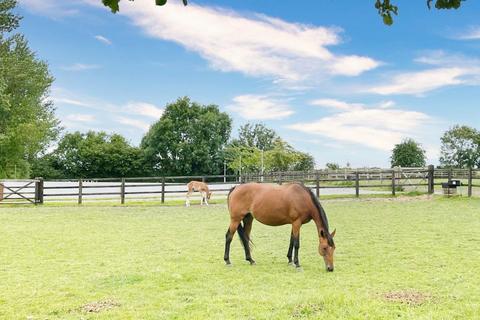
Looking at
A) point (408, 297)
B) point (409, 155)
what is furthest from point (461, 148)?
point (408, 297)

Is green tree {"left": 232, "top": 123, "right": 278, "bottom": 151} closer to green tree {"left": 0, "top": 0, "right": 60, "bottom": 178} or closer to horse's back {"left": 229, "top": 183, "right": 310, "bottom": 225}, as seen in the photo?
green tree {"left": 0, "top": 0, "right": 60, "bottom": 178}

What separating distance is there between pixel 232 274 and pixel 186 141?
59.2m

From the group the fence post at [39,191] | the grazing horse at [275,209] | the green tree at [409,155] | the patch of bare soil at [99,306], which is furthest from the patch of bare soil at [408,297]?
the green tree at [409,155]

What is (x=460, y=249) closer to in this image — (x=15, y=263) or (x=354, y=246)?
(x=354, y=246)

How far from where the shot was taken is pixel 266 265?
23.1ft

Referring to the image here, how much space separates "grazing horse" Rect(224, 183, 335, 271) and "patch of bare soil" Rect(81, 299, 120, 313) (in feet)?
8.03

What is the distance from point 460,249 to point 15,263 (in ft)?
24.8

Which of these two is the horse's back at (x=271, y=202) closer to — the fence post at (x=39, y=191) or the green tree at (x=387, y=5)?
the green tree at (x=387, y=5)

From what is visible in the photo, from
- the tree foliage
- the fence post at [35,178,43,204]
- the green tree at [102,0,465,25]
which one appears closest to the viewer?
the green tree at [102,0,465,25]

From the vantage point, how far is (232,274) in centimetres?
634

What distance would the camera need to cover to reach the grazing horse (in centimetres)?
688

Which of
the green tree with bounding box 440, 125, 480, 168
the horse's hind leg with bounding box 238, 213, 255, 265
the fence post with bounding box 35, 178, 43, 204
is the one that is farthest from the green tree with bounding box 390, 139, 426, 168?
the horse's hind leg with bounding box 238, 213, 255, 265

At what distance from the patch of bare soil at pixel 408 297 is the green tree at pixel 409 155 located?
72.2 metres

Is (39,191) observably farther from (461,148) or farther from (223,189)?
(461,148)
